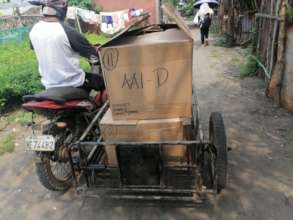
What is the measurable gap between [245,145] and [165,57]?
6.27 ft

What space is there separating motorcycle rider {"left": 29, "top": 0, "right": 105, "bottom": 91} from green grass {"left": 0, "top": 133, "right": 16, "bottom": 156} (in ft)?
4.62

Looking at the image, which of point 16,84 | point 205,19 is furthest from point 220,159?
point 205,19

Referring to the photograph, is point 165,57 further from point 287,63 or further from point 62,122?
point 287,63

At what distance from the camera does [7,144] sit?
4.00m

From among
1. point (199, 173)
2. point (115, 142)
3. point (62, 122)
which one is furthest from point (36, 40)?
point (199, 173)

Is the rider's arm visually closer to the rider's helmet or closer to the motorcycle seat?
the rider's helmet

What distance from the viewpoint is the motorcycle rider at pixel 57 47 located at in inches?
110

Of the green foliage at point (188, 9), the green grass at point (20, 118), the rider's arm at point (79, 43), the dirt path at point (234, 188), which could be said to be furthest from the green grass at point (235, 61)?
the green foliage at point (188, 9)

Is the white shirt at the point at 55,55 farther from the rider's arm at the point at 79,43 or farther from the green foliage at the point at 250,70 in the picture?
the green foliage at the point at 250,70

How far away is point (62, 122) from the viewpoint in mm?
2783

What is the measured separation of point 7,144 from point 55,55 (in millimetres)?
1836

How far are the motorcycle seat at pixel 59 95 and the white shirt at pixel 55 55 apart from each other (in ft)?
0.56

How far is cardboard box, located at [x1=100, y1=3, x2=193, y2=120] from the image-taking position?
7.27 ft

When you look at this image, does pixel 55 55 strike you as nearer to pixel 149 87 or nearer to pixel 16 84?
pixel 149 87
